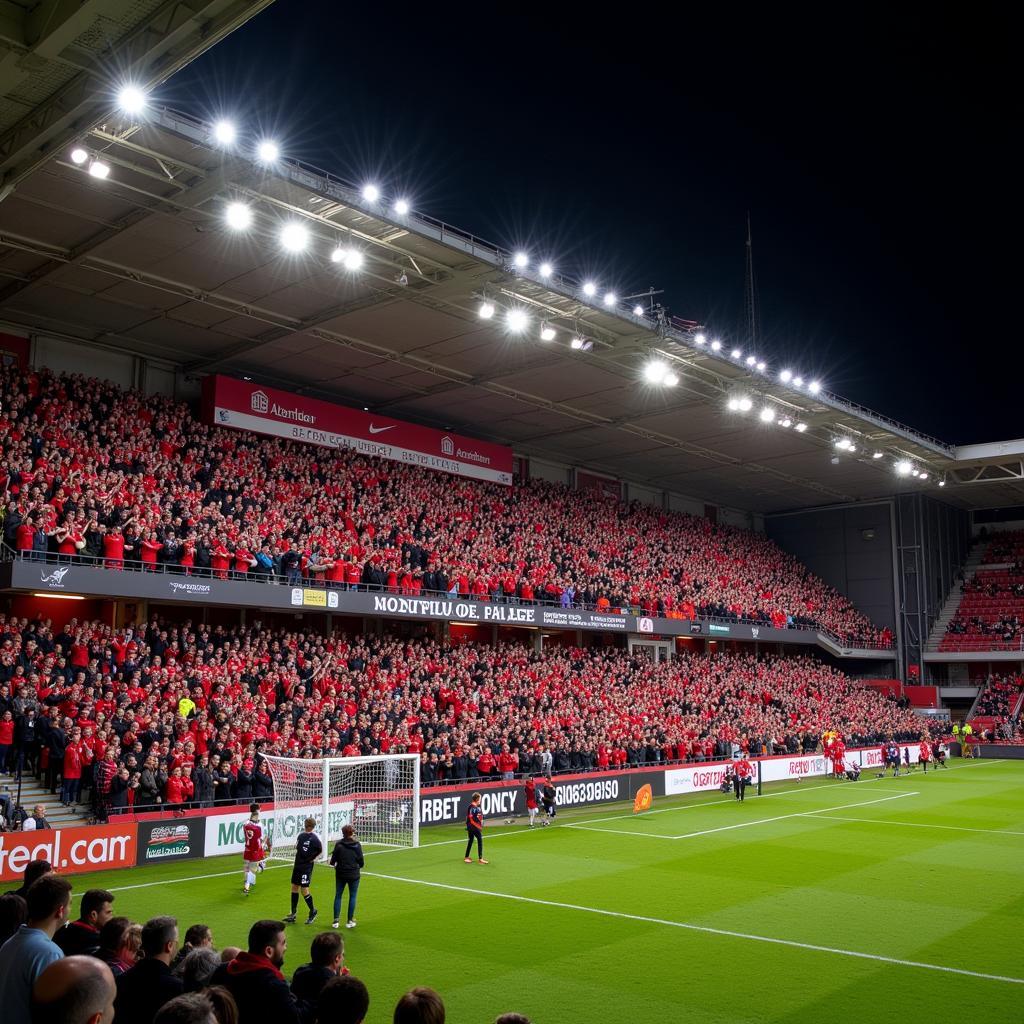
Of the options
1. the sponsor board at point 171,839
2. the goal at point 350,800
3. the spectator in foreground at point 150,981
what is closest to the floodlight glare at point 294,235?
the goal at point 350,800

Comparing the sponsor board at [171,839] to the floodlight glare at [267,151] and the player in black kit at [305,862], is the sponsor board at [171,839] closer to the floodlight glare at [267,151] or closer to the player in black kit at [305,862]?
the player in black kit at [305,862]

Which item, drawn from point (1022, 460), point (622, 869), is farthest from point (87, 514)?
point (1022, 460)

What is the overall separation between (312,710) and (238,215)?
13124 millimetres

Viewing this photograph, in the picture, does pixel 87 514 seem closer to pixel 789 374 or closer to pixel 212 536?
pixel 212 536

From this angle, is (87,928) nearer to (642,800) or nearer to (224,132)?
(224,132)

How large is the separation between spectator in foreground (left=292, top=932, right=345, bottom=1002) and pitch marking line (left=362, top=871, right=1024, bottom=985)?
29.2 ft

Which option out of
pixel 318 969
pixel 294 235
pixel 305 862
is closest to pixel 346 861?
pixel 305 862

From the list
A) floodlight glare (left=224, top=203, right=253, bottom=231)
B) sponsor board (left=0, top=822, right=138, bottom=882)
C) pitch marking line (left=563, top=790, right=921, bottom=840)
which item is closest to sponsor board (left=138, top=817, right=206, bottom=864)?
sponsor board (left=0, top=822, right=138, bottom=882)

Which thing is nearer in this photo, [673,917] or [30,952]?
[30,952]

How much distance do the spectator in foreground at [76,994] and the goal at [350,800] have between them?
17.8 metres

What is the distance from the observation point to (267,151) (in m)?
20.2

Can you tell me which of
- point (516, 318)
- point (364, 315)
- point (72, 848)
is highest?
point (364, 315)

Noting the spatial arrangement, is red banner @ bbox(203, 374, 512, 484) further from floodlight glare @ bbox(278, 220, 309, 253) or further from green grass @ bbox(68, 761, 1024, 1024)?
green grass @ bbox(68, 761, 1024, 1024)

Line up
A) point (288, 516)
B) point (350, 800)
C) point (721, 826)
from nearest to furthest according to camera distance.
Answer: point (350, 800)
point (721, 826)
point (288, 516)
